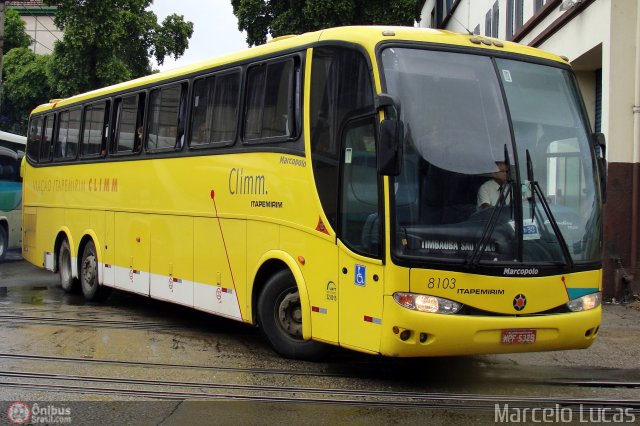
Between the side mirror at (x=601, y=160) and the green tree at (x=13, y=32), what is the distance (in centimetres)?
3772

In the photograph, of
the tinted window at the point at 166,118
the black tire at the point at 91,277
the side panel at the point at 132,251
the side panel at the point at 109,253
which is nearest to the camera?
the tinted window at the point at 166,118

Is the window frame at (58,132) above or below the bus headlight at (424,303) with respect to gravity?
above

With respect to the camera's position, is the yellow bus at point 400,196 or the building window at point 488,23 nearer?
the yellow bus at point 400,196

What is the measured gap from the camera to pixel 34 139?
15062 millimetres

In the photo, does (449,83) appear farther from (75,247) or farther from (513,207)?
(75,247)

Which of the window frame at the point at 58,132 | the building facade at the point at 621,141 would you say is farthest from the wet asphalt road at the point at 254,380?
the window frame at the point at 58,132

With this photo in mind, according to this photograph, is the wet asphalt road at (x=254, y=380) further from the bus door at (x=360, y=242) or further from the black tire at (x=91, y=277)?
the black tire at (x=91, y=277)

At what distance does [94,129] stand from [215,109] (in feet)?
13.5

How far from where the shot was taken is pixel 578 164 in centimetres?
709

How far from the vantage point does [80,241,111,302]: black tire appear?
12.3m

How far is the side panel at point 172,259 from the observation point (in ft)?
31.4

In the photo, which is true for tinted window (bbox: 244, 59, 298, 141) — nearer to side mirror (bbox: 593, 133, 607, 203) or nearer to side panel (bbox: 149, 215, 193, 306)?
side panel (bbox: 149, 215, 193, 306)

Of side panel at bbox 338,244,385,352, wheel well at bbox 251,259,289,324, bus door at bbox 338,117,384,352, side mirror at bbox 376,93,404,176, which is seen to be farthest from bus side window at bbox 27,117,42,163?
side mirror at bbox 376,93,404,176

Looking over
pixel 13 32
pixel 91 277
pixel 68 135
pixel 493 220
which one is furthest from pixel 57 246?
pixel 13 32
